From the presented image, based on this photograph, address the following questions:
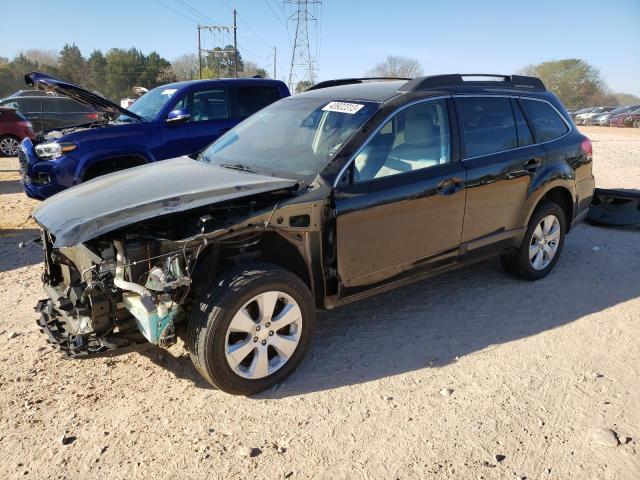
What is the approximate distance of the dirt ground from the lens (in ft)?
8.34

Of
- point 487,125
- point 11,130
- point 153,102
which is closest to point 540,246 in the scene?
point 487,125

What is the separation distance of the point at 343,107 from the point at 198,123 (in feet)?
13.2

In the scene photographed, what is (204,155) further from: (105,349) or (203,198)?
(105,349)

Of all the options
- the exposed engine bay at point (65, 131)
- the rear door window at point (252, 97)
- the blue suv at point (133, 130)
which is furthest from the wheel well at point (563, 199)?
the exposed engine bay at point (65, 131)

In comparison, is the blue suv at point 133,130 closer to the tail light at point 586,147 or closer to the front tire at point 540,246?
the front tire at point 540,246

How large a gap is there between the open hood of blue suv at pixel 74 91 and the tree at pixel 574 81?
7048 centimetres

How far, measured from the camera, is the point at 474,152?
13.4 ft

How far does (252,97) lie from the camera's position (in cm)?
785

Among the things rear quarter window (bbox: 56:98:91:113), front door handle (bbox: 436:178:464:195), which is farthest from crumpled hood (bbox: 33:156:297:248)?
rear quarter window (bbox: 56:98:91:113)

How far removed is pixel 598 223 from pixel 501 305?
3.44 m

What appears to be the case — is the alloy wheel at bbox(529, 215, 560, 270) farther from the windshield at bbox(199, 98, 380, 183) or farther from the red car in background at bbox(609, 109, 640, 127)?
the red car in background at bbox(609, 109, 640, 127)

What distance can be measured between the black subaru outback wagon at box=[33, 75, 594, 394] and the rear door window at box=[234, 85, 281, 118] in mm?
3364

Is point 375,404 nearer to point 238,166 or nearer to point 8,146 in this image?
point 238,166

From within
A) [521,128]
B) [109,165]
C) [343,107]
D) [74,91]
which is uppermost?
[74,91]
